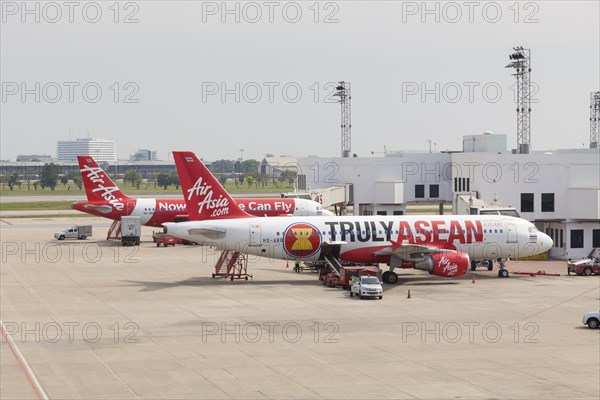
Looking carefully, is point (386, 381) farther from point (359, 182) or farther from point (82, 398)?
point (359, 182)

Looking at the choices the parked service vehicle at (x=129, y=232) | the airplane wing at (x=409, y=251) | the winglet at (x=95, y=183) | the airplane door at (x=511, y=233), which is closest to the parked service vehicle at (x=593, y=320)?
the airplane wing at (x=409, y=251)

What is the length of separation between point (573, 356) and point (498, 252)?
2983 centimetres

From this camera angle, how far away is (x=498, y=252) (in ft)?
232

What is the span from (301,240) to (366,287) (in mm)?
9455

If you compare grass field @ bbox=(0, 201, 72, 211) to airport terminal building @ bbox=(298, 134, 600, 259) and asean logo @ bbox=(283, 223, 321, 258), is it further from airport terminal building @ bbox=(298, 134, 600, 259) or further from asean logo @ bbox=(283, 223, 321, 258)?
asean logo @ bbox=(283, 223, 321, 258)

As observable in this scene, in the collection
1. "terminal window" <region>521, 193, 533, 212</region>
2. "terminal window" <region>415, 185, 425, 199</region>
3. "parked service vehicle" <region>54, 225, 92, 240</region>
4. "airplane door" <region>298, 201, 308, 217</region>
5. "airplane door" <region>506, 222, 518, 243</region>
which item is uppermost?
"terminal window" <region>415, 185, 425, 199</region>

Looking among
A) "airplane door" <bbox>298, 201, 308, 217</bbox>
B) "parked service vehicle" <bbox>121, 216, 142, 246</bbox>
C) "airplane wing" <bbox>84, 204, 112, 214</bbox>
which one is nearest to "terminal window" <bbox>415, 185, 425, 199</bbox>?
"airplane door" <bbox>298, 201, 308, 217</bbox>

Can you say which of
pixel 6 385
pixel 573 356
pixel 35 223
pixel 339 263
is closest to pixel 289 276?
pixel 339 263

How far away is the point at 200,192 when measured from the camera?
2709 inches

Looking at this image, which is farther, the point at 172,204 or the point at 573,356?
the point at 172,204

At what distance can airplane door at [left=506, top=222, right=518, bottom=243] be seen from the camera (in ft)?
233

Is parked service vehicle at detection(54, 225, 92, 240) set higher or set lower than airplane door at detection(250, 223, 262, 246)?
lower

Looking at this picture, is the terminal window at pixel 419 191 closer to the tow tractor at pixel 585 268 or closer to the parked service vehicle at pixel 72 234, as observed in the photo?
the tow tractor at pixel 585 268

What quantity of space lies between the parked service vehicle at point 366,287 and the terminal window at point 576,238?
106ft
